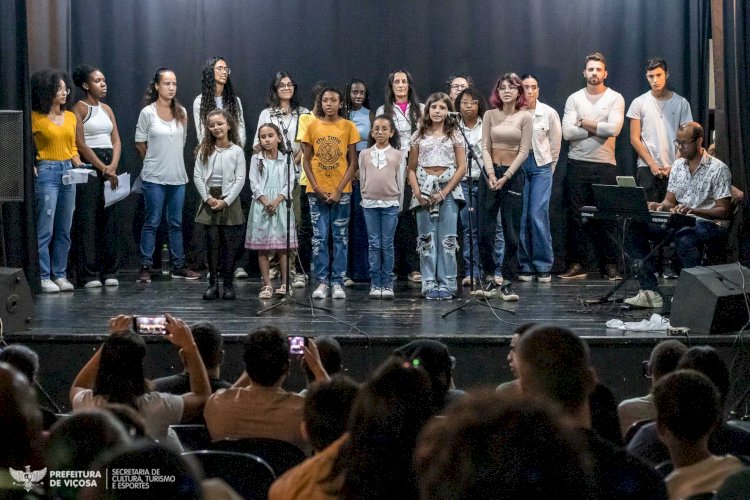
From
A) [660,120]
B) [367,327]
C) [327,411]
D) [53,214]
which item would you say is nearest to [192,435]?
[327,411]

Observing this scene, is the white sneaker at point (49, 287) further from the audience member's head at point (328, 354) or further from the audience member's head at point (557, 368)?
the audience member's head at point (557, 368)

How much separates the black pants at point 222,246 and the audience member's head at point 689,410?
573 centimetres

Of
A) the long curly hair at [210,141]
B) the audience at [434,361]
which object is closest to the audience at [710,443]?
the audience at [434,361]

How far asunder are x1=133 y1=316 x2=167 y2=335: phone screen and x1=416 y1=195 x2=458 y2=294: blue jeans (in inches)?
152

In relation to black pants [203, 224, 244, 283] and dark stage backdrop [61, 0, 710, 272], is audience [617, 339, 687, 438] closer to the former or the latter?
black pants [203, 224, 244, 283]

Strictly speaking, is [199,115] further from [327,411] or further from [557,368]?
[327,411]

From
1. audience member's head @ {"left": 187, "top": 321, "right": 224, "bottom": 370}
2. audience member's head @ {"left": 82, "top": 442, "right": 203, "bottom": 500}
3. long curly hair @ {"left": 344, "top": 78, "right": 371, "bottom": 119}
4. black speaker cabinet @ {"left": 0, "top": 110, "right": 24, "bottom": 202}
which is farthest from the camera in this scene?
long curly hair @ {"left": 344, "top": 78, "right": 371, "bottom": 119}

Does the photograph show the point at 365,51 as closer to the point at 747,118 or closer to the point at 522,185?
the point at 522,185

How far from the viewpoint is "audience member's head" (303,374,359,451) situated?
9.43 feet

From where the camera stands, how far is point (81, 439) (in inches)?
90.4

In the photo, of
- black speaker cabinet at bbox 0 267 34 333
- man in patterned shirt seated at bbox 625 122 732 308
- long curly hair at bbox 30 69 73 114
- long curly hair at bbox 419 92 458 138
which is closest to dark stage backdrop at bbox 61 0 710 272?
long curly hair at bbox 30 69 73 114

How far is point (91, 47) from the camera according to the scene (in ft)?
33.8

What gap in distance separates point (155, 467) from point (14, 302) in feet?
17.3

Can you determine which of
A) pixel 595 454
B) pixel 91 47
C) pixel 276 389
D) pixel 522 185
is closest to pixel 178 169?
pixel 91 47
